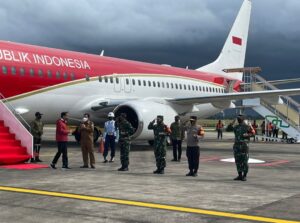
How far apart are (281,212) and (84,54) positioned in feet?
48.9

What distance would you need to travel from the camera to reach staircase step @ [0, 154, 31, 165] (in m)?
12.8

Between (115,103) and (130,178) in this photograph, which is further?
(115,103)

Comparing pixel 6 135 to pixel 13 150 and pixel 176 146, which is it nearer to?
pixel 13 150

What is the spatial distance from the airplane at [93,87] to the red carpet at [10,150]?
2.38 meters

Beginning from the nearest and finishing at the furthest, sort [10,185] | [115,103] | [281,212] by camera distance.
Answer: [281,212]
[10,185]
[115,103]

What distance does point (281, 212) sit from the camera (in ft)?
22.5

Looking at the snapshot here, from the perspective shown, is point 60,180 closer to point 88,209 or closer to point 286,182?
point 88,209

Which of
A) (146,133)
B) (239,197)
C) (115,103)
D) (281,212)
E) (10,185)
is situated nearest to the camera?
(281,212)

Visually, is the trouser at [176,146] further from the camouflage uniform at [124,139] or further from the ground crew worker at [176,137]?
the camouflage uniform at [124,139]

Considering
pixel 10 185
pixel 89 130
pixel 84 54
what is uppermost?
pixel 84 54

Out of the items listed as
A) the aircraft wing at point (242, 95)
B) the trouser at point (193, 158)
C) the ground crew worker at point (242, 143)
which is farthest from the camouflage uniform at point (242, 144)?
the aircraft wing at point (242, 95)

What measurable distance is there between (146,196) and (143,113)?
10.2 metres

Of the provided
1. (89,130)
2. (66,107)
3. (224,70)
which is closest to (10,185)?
(89,130)

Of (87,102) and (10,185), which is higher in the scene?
(87,102)
